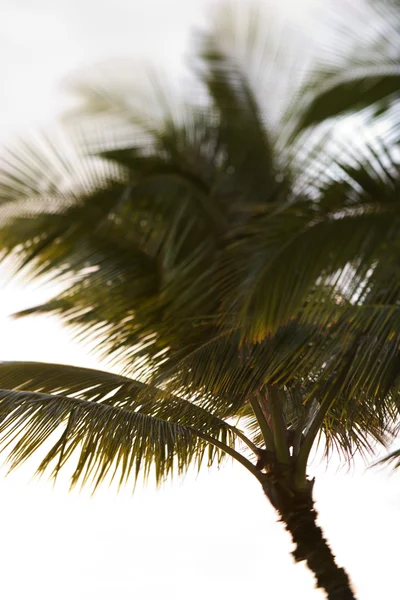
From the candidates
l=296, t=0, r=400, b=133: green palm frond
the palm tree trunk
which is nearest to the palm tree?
the palm tree trunk

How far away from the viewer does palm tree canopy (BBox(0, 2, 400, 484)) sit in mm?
4742

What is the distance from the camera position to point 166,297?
A: 16.4ft

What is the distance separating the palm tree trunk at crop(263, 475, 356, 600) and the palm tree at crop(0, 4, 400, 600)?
0.03 ft

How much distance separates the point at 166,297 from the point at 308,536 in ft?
6.57

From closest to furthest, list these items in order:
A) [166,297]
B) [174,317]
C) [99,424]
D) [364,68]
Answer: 1. [364,68]
2. [99,424]
3. [166,297]
4. [174,317]

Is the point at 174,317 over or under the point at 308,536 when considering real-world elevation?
over

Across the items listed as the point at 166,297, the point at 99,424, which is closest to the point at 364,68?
the point at 166,297

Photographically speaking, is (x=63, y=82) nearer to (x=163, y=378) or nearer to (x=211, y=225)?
(x=211, y=225)

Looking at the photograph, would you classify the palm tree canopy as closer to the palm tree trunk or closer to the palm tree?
the palm tree

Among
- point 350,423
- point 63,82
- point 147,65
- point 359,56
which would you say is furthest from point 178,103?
point 350,423

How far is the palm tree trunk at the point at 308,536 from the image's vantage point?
192 inches

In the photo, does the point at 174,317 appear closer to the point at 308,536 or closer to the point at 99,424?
the point at 99,424

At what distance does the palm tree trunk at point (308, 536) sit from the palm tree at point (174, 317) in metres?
0.01

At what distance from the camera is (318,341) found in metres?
4.69
